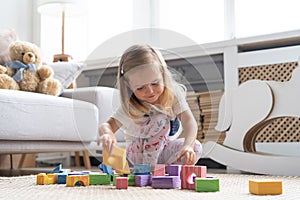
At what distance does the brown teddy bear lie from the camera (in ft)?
5.92

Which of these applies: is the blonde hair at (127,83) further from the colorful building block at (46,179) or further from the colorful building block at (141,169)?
the colorful building block at (46,179)

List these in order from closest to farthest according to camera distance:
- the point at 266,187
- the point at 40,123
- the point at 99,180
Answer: the point at 266,187, the point at 99,180, the point at 40,123

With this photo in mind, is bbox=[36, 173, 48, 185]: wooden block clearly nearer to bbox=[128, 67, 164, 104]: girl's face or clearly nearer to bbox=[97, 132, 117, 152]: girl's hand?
bbox=[97, 132, 117, 152]: girl's hand

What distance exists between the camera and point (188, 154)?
3.19 ft

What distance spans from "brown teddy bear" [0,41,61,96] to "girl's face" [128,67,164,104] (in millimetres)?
989

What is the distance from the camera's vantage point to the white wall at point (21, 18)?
2.67 meters

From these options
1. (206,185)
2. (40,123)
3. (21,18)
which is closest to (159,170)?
(206,185)

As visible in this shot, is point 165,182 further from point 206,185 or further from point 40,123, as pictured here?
point 40,123

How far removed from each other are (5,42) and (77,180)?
3.75 feet

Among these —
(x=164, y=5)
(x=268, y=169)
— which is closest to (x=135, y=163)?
(x=268, y=169)

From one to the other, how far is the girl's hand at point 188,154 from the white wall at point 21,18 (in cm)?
199

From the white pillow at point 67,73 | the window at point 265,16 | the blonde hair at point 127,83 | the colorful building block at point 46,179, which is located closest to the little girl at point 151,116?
the blonde hair at point 127,83

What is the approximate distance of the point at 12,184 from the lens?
1.13m

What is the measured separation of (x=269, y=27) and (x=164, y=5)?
67 centimetres
